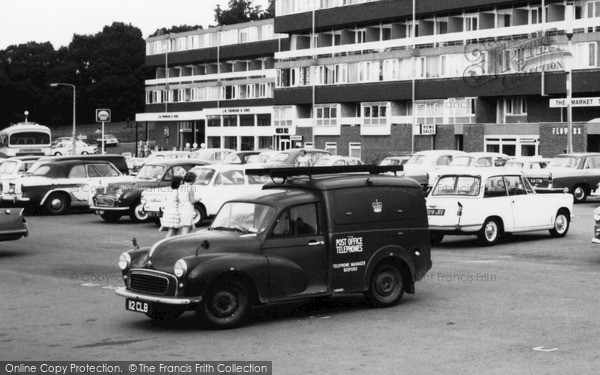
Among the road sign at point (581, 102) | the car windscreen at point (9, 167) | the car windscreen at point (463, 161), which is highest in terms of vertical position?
the road sign at point (581, 102)

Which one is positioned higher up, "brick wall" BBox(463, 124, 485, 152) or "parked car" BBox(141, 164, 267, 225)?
"brick wall" BBox(463, 124, 485, 152)

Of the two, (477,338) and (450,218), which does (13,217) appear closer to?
(450,218)

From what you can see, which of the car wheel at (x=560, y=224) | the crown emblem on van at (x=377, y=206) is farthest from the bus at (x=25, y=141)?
the crown emblem on van at (x=377, y=206)

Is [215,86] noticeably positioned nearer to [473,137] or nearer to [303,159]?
[473,137]

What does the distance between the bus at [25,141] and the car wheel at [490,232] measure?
47.5 meters

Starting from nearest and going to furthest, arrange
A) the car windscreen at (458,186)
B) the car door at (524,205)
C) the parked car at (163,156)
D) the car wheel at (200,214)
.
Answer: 1. the car windscreen at (458,186)
2. the car door at (524,205)
3. the car wheel at (200,214)
4. the parked car at (163,156)

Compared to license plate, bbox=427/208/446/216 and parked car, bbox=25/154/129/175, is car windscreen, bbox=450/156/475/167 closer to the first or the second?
parked car, bbox=25/154/129/175

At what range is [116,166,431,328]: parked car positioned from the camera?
40.9ft

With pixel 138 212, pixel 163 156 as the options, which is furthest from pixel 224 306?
pixel 163 156

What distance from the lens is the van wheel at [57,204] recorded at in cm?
3328

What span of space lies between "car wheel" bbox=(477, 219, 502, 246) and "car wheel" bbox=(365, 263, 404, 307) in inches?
331

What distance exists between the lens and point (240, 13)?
142m

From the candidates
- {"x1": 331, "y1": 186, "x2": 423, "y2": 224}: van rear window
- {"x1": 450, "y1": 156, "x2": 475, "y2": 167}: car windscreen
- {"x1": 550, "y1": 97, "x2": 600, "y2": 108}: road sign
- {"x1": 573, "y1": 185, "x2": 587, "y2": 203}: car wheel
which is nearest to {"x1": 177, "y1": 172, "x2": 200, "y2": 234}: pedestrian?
{"x1": 331, "y1": 186, "x2": 423, "y2": 224}: van rear window

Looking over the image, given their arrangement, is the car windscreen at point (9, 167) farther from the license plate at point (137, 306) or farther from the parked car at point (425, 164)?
the license plate at point (137, 306)
